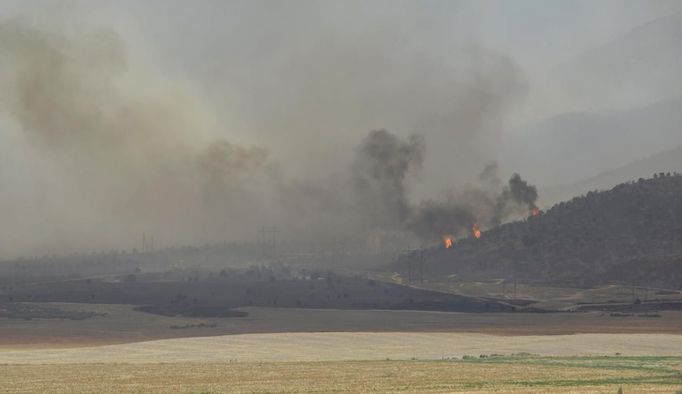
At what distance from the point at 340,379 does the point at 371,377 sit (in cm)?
355

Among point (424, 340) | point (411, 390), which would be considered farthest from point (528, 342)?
point (411, 390)

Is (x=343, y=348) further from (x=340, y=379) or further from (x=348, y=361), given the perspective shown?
(x=340, y=379)

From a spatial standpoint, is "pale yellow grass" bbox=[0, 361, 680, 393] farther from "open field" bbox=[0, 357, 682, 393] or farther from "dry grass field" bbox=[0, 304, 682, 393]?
"dry grass field" bbox=[0, 304, 682, 393]

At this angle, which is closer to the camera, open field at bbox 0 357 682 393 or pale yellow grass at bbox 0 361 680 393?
pale yellow grass at bbox 0 361 680 393

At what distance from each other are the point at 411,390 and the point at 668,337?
10739cm

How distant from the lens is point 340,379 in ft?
280

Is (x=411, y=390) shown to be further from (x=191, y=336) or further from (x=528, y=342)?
(x=191, y=336)

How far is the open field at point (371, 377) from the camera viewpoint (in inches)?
2970

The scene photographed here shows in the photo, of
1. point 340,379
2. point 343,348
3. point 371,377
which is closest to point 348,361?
point 371,377

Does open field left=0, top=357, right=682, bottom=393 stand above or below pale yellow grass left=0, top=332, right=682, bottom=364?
below

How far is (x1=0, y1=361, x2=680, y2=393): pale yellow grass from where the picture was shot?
74.9 m

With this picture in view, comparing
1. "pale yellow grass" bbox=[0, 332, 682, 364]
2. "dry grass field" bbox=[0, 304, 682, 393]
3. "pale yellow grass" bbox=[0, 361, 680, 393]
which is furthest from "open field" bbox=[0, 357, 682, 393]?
"pale yellow grass" bbox=[0, 332, 682, 364]

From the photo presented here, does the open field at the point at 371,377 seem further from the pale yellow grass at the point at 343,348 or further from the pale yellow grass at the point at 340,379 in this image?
the pale yellow grass at the point at 343,348

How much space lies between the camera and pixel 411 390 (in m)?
72.9
